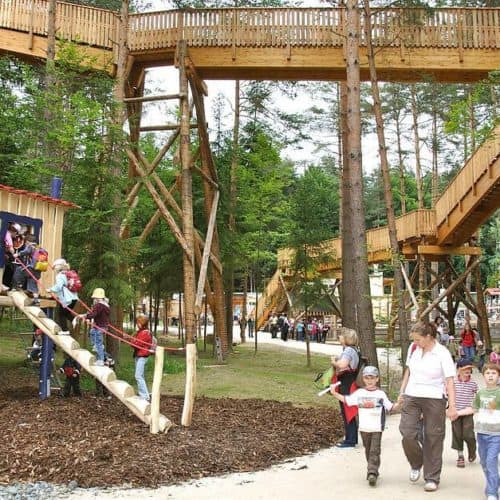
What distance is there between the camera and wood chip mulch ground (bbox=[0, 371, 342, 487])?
6129 mm

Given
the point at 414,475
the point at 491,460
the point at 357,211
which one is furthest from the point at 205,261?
the point at 491,460

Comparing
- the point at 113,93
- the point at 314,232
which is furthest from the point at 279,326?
the point at 113,93

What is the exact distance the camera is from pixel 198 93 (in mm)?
15562

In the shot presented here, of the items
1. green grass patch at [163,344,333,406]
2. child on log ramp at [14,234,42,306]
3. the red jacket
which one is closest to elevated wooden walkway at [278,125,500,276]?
green grass patch at [163,344,333,406]

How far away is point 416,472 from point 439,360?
3.82 feet

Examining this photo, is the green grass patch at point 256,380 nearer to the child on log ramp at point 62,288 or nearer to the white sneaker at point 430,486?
the child on log ramp at point 62,288

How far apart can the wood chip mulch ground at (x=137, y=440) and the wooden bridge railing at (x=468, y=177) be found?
960 cm

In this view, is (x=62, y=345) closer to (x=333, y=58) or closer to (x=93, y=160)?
(x=93, y=160)

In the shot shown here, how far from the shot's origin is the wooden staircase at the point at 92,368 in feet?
25.3

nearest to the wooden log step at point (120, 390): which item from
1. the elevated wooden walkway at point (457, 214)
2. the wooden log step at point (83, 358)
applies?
the wooden log step at point (83, 358)

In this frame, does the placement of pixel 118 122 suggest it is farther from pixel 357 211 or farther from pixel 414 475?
pixel 414 475

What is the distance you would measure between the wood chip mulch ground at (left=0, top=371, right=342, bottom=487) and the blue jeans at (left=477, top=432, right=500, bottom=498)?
2361 mm

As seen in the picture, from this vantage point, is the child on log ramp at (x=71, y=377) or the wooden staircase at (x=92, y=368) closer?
the wooden staircase at (x=92, y=368)

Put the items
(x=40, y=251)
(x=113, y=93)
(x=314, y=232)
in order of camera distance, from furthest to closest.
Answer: (x=314, y=232), (x=113, y=93), (x=40, y=251)
